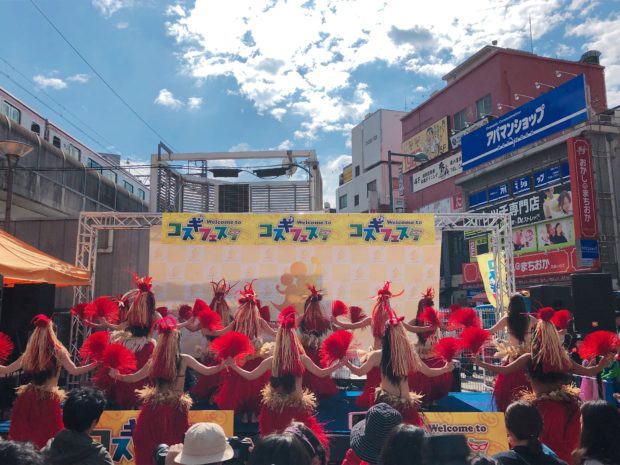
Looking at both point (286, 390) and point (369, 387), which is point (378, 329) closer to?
point (369, 387)

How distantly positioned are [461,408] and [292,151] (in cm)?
718

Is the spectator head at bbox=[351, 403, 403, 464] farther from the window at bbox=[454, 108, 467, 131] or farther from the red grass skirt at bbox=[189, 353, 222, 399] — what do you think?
the window at bbox=[454, 108, 467, 131]

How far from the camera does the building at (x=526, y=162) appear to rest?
13664mm

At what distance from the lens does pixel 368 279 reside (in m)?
8.45

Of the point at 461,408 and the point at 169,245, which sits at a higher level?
the point at 169,245

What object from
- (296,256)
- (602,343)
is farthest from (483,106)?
(602,343)

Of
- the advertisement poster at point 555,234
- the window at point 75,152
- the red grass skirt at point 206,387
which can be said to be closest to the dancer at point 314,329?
the red grass skirt at point 206,387

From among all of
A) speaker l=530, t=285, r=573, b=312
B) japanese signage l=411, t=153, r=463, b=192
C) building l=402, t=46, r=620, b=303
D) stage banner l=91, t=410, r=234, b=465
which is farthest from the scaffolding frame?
japanese signage l=411, t=153, r=463, b=192

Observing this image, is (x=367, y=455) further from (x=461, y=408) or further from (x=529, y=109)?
(x=529, y=109)

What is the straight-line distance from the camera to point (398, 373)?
391 centimetres

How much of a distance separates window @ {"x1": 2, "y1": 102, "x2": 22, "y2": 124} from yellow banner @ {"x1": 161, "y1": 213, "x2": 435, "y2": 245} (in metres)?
7.64

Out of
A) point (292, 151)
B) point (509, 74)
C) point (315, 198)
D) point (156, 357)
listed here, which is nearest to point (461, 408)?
point (156, 357)

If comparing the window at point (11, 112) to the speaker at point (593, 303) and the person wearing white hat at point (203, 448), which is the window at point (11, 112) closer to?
the person wearing white hat at point (203, 448)

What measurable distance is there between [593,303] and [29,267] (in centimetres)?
687
